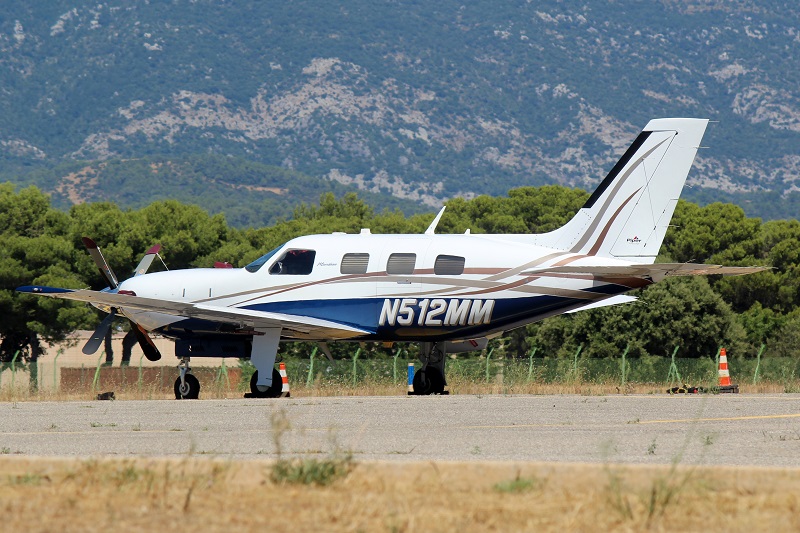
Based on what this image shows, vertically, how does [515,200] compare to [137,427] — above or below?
above

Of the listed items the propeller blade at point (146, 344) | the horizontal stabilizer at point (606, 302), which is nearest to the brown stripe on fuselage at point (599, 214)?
the horizontal stabilizer at point (606, 302)

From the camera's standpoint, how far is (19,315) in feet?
185

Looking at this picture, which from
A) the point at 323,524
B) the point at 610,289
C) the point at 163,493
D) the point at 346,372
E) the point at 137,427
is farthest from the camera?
the point at 346,372

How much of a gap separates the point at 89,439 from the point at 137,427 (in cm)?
179

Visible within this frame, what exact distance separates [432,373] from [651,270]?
5.66 m

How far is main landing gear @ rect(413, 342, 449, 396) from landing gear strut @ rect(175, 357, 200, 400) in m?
4.70

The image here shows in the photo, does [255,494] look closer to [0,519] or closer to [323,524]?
[323,524]

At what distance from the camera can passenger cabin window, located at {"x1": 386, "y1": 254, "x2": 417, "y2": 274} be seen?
83.0ft

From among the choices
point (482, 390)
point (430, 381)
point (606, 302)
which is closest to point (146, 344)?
point (430, 381)

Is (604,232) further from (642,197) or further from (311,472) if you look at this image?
(311,472)

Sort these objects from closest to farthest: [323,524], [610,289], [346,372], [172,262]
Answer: [323,524] < [610,289] < [346,372] < [172,262]

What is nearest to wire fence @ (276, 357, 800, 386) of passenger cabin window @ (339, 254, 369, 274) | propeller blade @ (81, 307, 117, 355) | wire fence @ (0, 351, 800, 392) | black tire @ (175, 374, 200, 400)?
wire fence @ (0, 351, 800, 392)

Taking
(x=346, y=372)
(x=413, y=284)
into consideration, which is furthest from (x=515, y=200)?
(x=413, y=284)

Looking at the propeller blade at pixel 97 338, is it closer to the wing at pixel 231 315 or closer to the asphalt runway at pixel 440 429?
the wing at pixel 231 315
